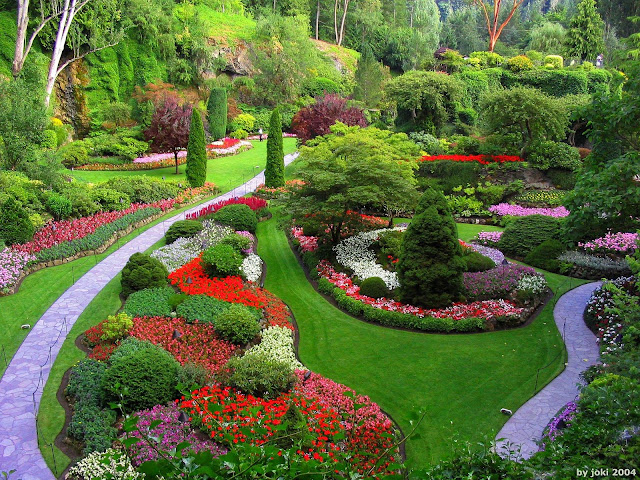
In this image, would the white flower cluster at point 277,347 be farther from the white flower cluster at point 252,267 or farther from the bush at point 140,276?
the bush at point 140,276

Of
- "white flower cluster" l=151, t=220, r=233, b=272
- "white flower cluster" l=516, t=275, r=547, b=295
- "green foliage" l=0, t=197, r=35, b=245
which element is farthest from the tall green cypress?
"white flower cluster" l=516, t=275, r=547, b=295

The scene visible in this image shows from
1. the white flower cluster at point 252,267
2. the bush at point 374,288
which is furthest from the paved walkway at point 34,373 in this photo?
the bush at point 374,288

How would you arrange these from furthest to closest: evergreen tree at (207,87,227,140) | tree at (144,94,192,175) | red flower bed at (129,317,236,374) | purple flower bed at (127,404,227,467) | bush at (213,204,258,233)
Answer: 1. evergreen tree at (207,87,227,140)
2. tree at (144,94,192,175)
3. bush at (213,204,258,233)
4. red flower bed at (129,317,236,374)
5. purple flower bed at (127,404,227,467)

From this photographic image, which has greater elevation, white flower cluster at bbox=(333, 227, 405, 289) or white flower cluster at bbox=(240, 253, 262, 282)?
white flower cluster at bbox=(333, 227, 405, 289)

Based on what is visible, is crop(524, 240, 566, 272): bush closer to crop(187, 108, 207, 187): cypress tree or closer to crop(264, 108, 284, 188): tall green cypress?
crop(264, 108, 284, 188): tall green cypress

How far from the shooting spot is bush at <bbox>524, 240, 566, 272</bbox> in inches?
641

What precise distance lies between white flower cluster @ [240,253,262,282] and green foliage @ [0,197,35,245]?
6594mm

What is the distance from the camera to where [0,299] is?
1341cm

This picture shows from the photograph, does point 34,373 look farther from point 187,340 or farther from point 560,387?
point 560,387

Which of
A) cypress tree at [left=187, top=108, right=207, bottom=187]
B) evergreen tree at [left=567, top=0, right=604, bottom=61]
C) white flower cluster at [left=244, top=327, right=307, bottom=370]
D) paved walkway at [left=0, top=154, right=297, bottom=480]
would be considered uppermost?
evergreen tree at [left=567, top=0, right=604, bottom=61]

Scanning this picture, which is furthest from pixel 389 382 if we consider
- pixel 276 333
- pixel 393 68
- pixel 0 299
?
pixel 393 68

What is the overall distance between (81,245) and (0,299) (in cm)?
362

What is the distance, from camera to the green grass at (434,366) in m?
8.97

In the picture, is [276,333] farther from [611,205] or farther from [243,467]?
[243,467]
